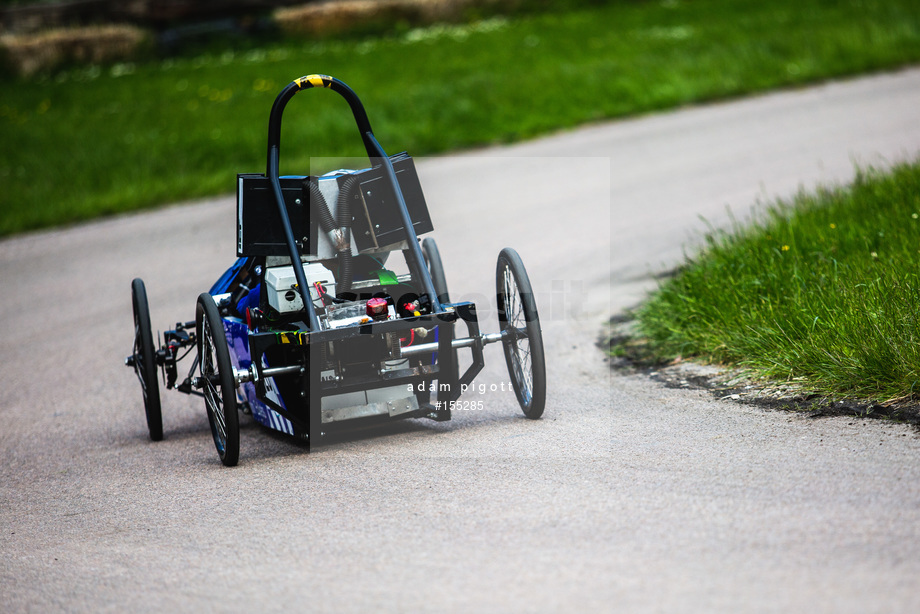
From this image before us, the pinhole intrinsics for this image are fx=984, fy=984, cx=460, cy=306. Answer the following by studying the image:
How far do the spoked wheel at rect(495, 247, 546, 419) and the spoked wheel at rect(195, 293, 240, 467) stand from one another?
1.41 meters

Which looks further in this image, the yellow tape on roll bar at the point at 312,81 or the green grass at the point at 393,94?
the green grass at the point at 393,94

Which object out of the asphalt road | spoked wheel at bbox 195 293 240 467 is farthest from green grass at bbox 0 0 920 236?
spoked wheel at bbox 195 293 240 467

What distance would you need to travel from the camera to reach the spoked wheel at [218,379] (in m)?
4.64

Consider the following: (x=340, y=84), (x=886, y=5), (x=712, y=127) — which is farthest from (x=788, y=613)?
(x=886, y=5)

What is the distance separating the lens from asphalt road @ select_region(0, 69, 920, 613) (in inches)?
128

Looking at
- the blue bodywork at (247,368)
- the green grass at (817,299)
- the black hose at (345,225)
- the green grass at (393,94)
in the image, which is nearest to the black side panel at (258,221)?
the black hose at (345,225)

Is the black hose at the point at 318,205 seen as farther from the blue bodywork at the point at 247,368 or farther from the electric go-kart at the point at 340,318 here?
the blue bodywork at the point at 247,368


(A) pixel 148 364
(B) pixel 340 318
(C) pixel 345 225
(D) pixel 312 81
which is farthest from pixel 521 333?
(A) pixel 148 364

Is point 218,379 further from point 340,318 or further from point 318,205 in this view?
point 318,205

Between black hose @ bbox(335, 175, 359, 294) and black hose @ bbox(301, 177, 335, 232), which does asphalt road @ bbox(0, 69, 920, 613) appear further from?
black hose @ bbox(301, 177, 335, 232)

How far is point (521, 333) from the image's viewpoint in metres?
5.00

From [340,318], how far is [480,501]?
1341 mm

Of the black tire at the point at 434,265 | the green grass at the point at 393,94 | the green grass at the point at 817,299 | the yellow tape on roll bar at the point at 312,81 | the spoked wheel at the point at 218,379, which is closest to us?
the spoked wheel at the point at 218,379

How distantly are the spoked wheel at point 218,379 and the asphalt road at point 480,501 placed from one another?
14cm
